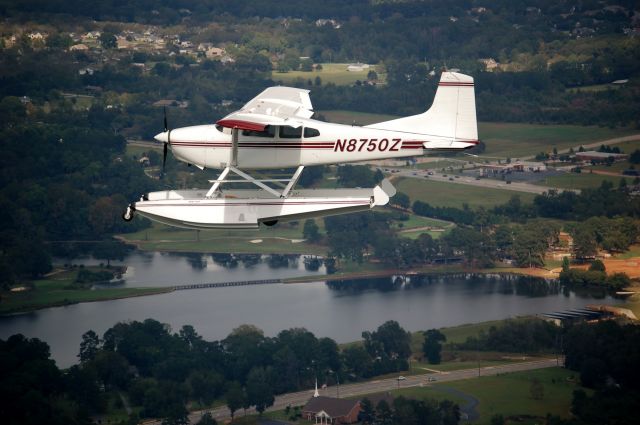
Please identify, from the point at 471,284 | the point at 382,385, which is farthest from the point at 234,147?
the point at 471,284

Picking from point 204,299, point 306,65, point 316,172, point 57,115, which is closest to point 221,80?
point 306,65

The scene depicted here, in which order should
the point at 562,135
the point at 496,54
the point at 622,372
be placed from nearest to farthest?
the point at 622,372 → the point at 562,135 → the point at 496,54

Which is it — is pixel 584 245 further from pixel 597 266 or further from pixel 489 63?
pixel 489 63

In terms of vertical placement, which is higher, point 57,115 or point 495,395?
point 57,115

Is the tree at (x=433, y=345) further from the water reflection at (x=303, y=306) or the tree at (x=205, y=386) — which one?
the tree at (x=205, y=386)

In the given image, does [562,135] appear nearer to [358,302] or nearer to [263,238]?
[263,238]

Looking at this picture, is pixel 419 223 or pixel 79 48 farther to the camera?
pixel 79 48
